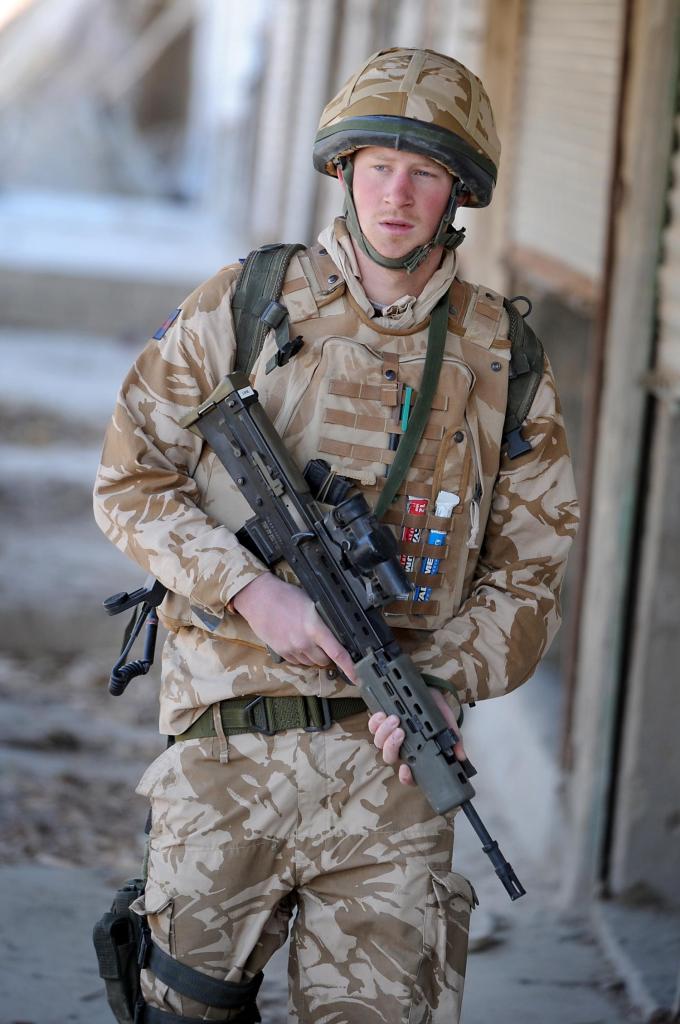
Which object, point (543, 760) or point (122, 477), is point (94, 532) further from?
point (122, 477)

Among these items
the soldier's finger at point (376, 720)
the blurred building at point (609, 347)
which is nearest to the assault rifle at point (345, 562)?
the soldier's finger at point (376, 720)

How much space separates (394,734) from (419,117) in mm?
980

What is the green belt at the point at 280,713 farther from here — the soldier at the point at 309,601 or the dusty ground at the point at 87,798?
the dusty ground at the point at 87,798

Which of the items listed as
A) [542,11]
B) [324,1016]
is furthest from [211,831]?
[542,11]

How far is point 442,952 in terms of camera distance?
2.23m

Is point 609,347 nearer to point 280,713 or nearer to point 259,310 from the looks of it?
point 259,310

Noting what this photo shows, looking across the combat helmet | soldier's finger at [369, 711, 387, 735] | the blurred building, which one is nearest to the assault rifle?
soldier's finger at [369, 711, 387, 735]

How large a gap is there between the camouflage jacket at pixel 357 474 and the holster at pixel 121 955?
0.32 metres

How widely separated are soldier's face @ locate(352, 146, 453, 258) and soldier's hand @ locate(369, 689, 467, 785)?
73 centimetres

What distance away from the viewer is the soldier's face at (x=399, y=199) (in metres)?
2.24

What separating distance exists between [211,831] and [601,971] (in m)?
2.19

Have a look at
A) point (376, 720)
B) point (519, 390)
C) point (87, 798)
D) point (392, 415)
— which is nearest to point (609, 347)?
point (519, 390)

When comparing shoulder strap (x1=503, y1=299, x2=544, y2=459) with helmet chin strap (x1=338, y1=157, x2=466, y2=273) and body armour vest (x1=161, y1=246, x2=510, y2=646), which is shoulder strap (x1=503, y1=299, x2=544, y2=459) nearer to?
body armour vest (x1=161, y1=246, x2=510, y2=646)

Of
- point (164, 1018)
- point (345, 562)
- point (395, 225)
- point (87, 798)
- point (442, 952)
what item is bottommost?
point (87, 798)
